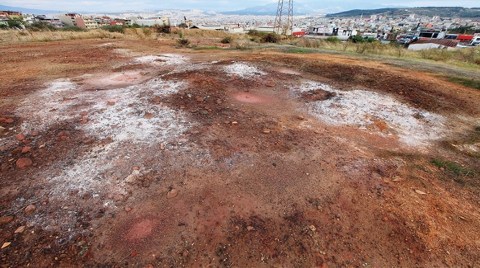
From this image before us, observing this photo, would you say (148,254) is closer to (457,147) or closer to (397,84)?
(457,147)

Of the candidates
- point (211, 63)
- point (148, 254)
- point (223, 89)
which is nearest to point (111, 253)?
point (148, 254)

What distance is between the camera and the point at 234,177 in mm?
3875

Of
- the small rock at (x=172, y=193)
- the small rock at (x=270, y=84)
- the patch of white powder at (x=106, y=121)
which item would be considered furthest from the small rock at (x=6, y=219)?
the small rock at (x=270, y=84)

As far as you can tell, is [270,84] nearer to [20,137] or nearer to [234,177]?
[234,177]

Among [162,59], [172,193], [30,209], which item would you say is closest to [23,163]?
[30,209]

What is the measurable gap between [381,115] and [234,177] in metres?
4.48

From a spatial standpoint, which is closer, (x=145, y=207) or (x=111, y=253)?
(x=111, y=253)

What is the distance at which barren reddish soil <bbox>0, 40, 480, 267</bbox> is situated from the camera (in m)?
2.79

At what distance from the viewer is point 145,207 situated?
10.8ft

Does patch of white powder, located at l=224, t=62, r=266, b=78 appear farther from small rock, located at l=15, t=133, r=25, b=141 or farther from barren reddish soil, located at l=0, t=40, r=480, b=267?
small rock, located at l=15, t=133, r=25, b=141

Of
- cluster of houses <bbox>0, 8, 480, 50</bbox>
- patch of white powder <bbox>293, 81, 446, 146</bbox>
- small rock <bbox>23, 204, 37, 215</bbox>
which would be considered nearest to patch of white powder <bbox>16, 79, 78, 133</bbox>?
small rock <bbox>23, 204, 37, 215</bbox>

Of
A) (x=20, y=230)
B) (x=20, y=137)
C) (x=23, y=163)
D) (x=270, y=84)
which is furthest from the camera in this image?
(x=270, y=84)

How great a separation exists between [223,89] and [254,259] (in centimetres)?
568

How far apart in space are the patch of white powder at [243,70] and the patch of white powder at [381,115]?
308 cm
